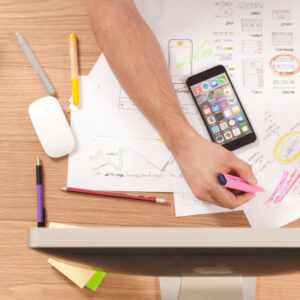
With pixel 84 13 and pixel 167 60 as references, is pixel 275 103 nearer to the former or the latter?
pixel 167 60

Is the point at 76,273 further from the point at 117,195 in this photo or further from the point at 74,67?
the point at 74,67

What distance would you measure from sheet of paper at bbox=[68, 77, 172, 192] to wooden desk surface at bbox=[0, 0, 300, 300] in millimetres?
24

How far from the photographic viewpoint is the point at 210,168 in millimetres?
639

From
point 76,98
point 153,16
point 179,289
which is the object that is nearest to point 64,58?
point 76,98

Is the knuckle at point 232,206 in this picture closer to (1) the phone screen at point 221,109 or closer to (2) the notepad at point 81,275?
(1) the phone screen at point 221,109

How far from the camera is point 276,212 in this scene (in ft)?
2.16

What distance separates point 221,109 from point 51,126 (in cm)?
31

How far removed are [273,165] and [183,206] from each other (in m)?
0.18

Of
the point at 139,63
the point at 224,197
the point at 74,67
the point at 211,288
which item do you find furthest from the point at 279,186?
the point at 74,67

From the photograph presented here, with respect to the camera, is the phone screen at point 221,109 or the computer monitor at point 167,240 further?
the phone screen at point 221,109

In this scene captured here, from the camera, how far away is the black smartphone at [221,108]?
26.8 inches

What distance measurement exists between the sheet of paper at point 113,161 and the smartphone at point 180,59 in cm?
13

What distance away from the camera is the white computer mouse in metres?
0.68

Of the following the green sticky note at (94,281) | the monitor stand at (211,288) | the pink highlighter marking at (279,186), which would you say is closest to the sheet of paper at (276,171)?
the pink highlighter marking at (279,186)
